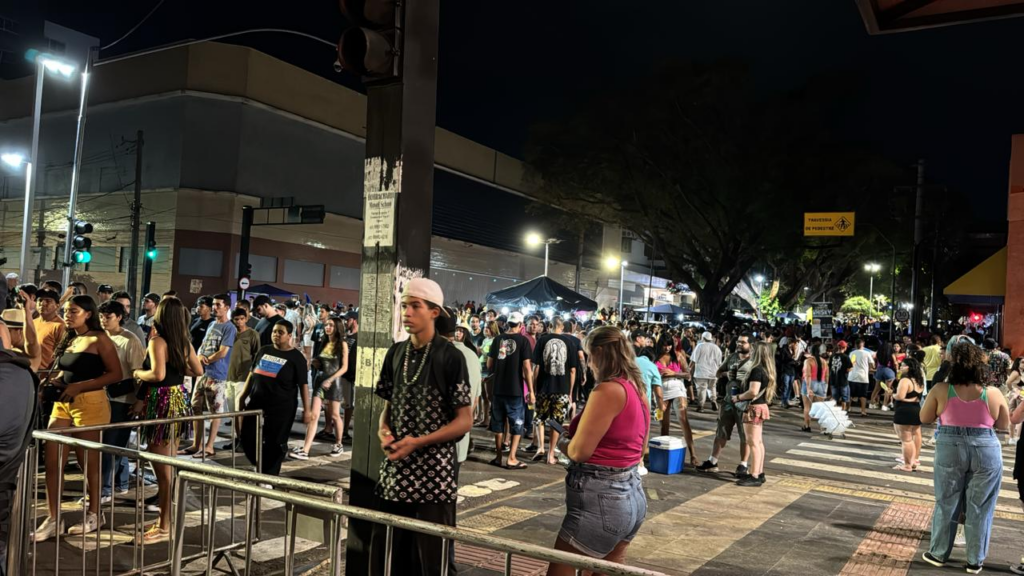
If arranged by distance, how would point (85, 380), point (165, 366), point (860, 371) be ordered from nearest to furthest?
point (85, 380) → point (165, 366) → point (860, 371)

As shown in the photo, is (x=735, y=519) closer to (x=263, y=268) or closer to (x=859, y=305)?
(x=263, y=268)

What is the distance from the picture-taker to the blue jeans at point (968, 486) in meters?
6.46

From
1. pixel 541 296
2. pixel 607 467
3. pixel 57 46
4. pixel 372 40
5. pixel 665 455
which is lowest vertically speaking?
pixel 665 455

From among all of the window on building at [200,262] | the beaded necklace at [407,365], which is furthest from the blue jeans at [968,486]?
the window on building at [200,262]

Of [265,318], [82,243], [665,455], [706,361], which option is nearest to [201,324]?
[265,318]

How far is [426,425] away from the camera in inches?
162

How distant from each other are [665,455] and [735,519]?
6.91 feet

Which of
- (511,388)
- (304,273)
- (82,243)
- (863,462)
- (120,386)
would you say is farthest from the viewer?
(304,273)

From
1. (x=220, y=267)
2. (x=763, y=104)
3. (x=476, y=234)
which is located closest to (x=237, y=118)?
(x=220, y=267)

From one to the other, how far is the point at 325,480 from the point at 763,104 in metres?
27.5

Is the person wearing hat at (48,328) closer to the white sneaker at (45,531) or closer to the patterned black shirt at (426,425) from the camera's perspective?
the white sneaker at (45,531)

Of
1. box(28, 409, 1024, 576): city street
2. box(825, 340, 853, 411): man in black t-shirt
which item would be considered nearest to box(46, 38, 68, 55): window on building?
box(28, 409, 1024, 576): city street

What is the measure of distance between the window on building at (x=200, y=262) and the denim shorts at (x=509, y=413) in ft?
90.4

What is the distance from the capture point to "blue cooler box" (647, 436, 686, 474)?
9969 millimetres
